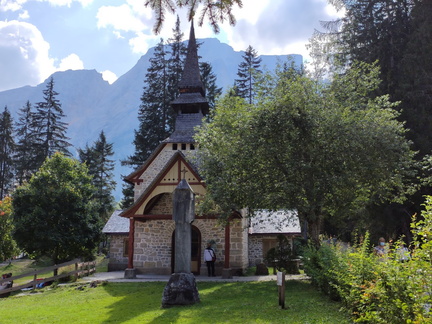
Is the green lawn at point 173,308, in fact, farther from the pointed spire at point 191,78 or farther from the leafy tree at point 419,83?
the pointed spire at point 191,78

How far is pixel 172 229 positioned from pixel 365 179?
9623 mm

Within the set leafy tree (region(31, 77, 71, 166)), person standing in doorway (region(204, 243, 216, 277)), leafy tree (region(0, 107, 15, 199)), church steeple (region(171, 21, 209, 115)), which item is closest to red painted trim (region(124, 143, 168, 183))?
church steeple (region(171, 21, 209, 115))

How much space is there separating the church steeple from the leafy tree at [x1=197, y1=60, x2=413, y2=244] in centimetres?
907

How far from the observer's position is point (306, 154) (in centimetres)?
1452

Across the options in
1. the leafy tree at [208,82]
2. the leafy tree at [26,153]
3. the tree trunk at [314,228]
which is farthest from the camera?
the leafy tree at [26,153]

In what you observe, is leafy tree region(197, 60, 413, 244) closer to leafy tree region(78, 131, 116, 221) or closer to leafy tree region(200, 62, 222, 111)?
leafy tree region(200, 62, 222, 111)

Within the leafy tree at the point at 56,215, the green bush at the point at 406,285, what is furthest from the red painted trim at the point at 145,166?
the green bush at the point at 406,285

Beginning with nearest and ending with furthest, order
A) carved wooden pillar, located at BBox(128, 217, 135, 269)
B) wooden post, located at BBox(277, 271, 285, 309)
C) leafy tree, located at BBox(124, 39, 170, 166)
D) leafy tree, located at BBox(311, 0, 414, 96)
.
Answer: wooden post, located at BBox(277, 271, 285, 309) < carved wooden pillar, located at BBox(128, 217, 135, 269) < leafy tree, located at BBox(311, 0, 414, 96) < leafy tree, located at BBox(124, 39, 170, 166)

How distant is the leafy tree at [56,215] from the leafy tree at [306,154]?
10.6 meters

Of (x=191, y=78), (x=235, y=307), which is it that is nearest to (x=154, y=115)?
(x=191, y=78)

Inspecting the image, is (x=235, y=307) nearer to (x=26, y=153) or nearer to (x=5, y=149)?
(x=26, y=153)

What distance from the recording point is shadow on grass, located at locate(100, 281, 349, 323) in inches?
325

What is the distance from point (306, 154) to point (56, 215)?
14677 mm

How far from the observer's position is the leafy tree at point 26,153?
134 feet
